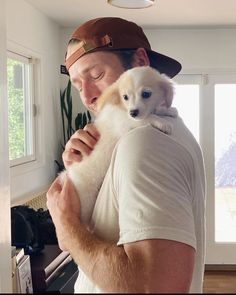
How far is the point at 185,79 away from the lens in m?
5.02

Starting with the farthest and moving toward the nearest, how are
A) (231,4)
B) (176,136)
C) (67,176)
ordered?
(231,4), (67,176), (176,136)

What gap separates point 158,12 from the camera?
409 cm

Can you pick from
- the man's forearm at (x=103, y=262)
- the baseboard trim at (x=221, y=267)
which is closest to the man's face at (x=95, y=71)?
the man's forearm at (x=103, y=262)

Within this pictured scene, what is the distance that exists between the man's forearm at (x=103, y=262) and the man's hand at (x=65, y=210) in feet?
0.06

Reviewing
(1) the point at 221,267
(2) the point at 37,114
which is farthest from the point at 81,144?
(1) the point at 221,267

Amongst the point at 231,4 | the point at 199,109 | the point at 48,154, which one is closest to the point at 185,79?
the point at 199,109

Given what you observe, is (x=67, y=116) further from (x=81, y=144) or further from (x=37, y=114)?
(x=81, y=144)

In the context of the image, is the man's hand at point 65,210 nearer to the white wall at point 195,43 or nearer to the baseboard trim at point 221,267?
the white wall at point 195,43

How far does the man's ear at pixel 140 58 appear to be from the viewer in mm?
1185

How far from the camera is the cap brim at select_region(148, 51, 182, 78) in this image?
51.2 inches

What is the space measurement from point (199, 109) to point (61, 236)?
14.0ft

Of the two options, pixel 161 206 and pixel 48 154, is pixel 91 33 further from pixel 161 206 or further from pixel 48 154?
pixel 48 154

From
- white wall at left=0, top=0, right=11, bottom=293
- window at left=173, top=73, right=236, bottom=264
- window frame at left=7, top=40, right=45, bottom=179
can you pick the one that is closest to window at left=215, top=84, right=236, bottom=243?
window at left=173, top=73, right=236, bottom=264

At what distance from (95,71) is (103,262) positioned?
504mm
